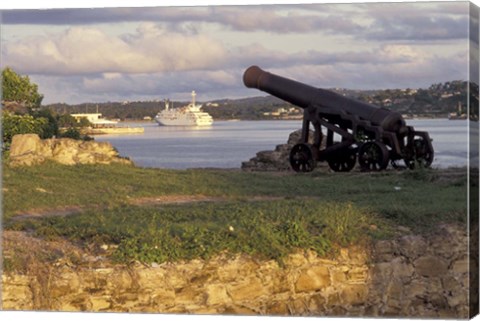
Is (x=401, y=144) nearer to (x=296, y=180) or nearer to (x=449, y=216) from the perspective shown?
(x=296, y=180)

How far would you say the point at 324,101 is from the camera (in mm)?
19062

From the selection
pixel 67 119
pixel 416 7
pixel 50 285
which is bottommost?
pixel 50 285

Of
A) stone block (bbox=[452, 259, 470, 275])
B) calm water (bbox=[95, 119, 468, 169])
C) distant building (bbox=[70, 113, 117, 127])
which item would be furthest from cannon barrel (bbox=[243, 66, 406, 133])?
stone block (bbox=[452, 259, 470, 275])

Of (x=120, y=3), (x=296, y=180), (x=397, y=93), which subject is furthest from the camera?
(x=296, y=180)

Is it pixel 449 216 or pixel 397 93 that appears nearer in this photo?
pixel 449 216

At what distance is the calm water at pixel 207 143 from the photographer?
50.2 feet

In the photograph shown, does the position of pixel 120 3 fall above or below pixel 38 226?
above

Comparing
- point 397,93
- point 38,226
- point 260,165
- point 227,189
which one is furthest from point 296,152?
point 38,226

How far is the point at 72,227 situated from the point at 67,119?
4.55 meters

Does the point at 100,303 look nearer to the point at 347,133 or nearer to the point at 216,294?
the point at 216,294

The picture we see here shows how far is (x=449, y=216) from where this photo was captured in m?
11.8

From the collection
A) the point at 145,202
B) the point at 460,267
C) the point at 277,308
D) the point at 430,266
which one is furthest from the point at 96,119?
the point at 460,267

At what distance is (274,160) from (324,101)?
1.94 metres

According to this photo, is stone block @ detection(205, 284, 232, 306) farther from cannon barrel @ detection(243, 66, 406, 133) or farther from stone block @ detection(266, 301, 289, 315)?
cannon barrel @ detection(243, 66, 406, 133)
